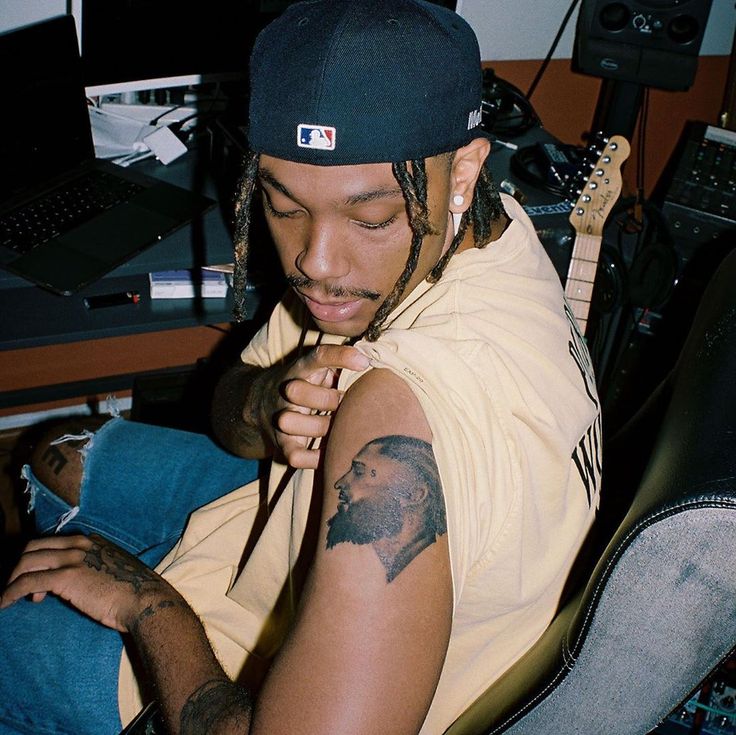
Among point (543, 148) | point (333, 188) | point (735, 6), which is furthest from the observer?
point (735, 6)

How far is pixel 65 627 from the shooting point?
105 cm

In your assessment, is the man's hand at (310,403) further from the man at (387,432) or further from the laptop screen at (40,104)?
the laptop screen at (40,104)

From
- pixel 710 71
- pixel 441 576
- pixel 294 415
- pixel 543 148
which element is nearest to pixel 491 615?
pixel 441 576

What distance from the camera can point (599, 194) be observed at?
1662 millimetres

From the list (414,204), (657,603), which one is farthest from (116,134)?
(657,603)

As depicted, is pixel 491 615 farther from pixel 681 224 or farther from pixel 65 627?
pixel 681 224

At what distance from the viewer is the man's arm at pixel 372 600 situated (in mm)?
637

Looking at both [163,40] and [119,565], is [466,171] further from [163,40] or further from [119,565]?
[163,40]

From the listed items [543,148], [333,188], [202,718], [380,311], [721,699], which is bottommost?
[721,699]

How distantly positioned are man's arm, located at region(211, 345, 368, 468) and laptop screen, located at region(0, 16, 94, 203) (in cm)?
57

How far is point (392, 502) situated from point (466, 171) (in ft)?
1.38

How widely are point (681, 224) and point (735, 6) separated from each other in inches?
35.5

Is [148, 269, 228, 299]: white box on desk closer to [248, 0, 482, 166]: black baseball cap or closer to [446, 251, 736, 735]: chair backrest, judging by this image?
[248, 0, 482, 166]: black baseball cap

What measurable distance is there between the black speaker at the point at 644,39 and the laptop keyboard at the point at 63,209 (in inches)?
47.9
